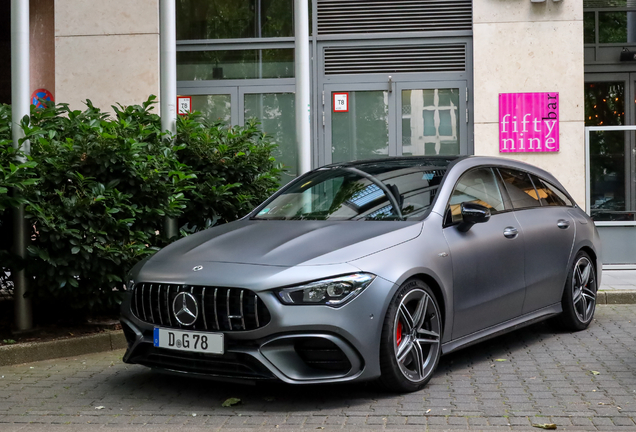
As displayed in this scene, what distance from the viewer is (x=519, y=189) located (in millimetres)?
6805

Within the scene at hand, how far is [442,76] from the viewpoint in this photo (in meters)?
12.8

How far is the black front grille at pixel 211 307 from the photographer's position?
185 inches

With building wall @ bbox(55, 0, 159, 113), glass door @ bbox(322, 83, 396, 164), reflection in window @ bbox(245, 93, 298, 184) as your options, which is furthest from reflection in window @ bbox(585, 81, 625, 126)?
building wall @ bbox(55, 0, 159, 113)

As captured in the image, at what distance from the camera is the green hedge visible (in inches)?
253

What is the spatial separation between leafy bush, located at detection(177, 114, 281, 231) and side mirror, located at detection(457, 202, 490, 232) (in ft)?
8.56

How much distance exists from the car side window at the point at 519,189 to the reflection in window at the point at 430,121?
19.1 feet

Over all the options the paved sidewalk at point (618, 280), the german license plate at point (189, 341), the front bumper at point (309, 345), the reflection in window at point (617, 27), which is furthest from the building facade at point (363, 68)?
the front bumper at point (309, 345)

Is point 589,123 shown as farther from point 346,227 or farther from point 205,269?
point 205,269

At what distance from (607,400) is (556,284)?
6.30 ft

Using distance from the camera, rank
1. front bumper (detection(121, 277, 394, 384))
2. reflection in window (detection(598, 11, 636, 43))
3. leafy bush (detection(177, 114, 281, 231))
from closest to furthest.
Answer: front bumper (detection(121, 277, 394, 384))
leafy bush (detection(177, 114, 281, 231))
reflection in window (detection(598, 11, 636, 43))

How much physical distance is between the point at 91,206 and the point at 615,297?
5.76 m

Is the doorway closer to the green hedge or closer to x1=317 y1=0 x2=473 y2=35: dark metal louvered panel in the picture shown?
x1=317 y1=0 x2=473 y2=35: dark metal louvered panel

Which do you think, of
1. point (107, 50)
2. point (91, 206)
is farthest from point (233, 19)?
point (91, 206)

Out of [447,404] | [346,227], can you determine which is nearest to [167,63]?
[346,227]
